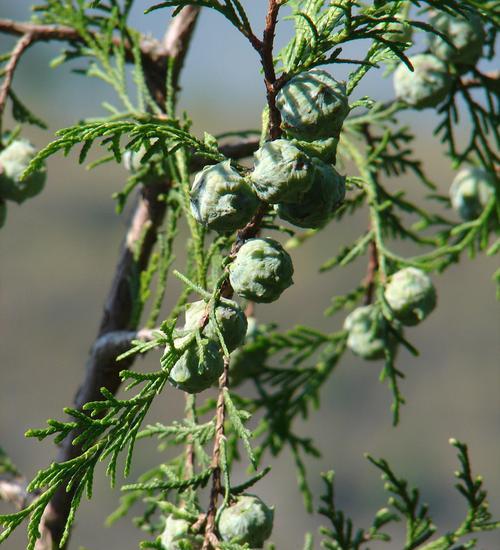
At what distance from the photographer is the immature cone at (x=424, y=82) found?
1.82m

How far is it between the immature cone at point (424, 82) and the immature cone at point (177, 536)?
3.89 ft

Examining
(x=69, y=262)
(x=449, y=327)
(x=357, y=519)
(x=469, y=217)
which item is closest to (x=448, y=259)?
(x=469, y=217)

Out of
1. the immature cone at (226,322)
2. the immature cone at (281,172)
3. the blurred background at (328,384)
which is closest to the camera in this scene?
the immature cone at (281,172)

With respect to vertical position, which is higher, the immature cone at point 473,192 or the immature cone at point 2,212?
the immature cone at point 473,192

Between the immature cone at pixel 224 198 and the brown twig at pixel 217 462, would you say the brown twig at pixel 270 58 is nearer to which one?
the immature cone at pixel 224 198

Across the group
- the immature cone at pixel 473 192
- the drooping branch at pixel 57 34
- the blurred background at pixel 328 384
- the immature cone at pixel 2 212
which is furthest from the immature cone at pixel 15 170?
the blurred background at pixel 328 384

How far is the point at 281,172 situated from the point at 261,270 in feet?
0.46

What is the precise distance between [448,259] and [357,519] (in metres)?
13.0

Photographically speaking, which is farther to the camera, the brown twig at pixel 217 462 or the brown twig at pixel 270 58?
the brown twig at pixel 217 462

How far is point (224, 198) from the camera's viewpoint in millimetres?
960

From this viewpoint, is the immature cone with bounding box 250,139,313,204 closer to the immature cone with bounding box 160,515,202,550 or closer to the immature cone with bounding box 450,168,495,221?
the immature cone with bounding box 160,515,202,550

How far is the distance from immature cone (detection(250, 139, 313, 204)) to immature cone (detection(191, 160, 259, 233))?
A: 26 millimetres

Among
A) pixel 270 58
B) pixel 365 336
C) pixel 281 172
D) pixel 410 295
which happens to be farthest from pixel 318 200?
pixel 365 336

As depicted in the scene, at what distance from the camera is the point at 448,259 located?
6.28ft
